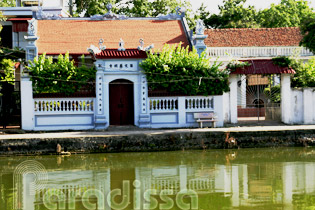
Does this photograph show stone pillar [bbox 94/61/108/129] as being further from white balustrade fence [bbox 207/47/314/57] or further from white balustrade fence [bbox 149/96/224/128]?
white balustrade fence [bbox 207/47/314/57]

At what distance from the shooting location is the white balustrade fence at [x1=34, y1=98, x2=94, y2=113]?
1800 centimetres

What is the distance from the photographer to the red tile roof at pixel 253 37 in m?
27.4

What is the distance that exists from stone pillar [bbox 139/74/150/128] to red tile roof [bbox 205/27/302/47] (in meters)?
9.55

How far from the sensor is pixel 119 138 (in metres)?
15.6

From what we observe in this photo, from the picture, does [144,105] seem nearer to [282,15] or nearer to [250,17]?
[250,17]

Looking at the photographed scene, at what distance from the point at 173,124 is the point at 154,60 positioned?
2.47 meters

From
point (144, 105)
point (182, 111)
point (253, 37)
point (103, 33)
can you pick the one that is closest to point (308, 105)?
point (182, 111)

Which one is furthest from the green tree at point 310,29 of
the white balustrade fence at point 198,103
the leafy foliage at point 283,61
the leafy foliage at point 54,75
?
the leafy foliage at point 54,75

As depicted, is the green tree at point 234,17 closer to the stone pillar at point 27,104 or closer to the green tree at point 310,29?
the green tree at point 310,29

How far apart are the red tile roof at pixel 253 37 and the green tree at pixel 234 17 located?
783 centimetres

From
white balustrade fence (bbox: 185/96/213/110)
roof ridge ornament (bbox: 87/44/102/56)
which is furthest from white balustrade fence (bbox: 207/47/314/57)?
roof ridge ornament (bbox: 87/44/102/56)

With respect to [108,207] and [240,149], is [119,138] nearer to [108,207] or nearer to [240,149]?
[240,149]

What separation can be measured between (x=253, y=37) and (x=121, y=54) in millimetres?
12324

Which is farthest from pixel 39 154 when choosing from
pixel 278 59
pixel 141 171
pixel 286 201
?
pixel 278 59
